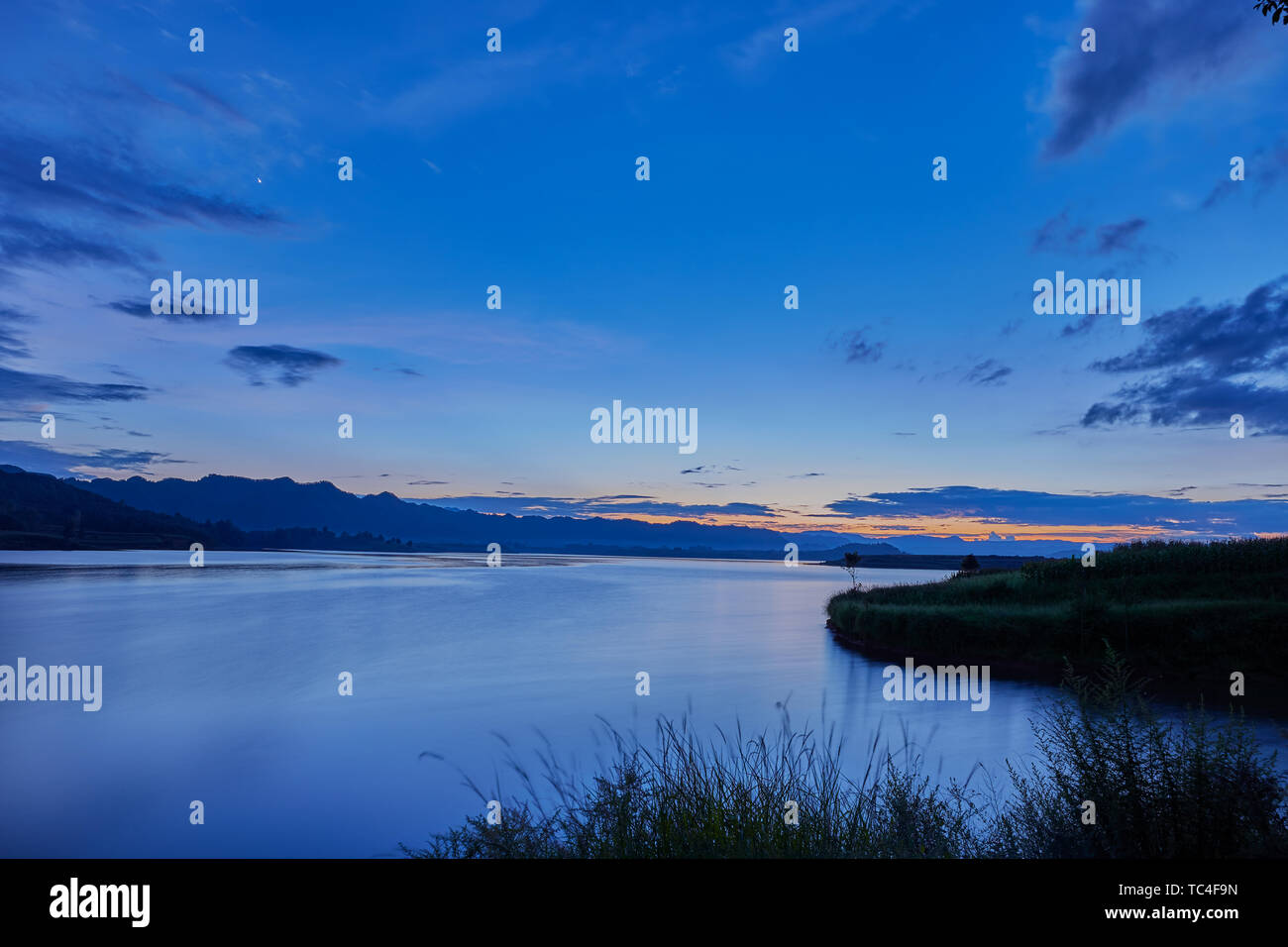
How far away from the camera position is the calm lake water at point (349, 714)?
15195mm

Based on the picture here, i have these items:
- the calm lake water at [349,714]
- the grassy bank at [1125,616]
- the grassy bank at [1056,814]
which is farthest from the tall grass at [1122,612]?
the grassy bank at [1056,814]

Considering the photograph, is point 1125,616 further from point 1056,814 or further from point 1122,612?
point 1056,814

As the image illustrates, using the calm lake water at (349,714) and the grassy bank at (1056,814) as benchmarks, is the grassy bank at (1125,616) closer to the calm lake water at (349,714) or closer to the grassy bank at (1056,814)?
the calm lake water at (349,714)

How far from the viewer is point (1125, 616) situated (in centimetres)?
2770

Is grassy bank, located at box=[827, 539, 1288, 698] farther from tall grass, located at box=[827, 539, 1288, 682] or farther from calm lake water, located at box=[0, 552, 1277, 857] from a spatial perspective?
calm lake water, located at box=[0, 552, 1277, 857]

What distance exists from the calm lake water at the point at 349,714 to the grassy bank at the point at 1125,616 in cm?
307

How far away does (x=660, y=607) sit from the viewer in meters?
73.1

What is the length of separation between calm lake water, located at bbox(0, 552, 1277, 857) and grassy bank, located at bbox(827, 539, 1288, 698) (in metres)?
3.07

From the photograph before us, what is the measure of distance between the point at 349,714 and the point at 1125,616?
3069 centimetres

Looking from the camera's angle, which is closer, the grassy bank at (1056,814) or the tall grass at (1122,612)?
the grassy bank at (1056,814)

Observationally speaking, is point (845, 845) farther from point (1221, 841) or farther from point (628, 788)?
point (1221, 841)
